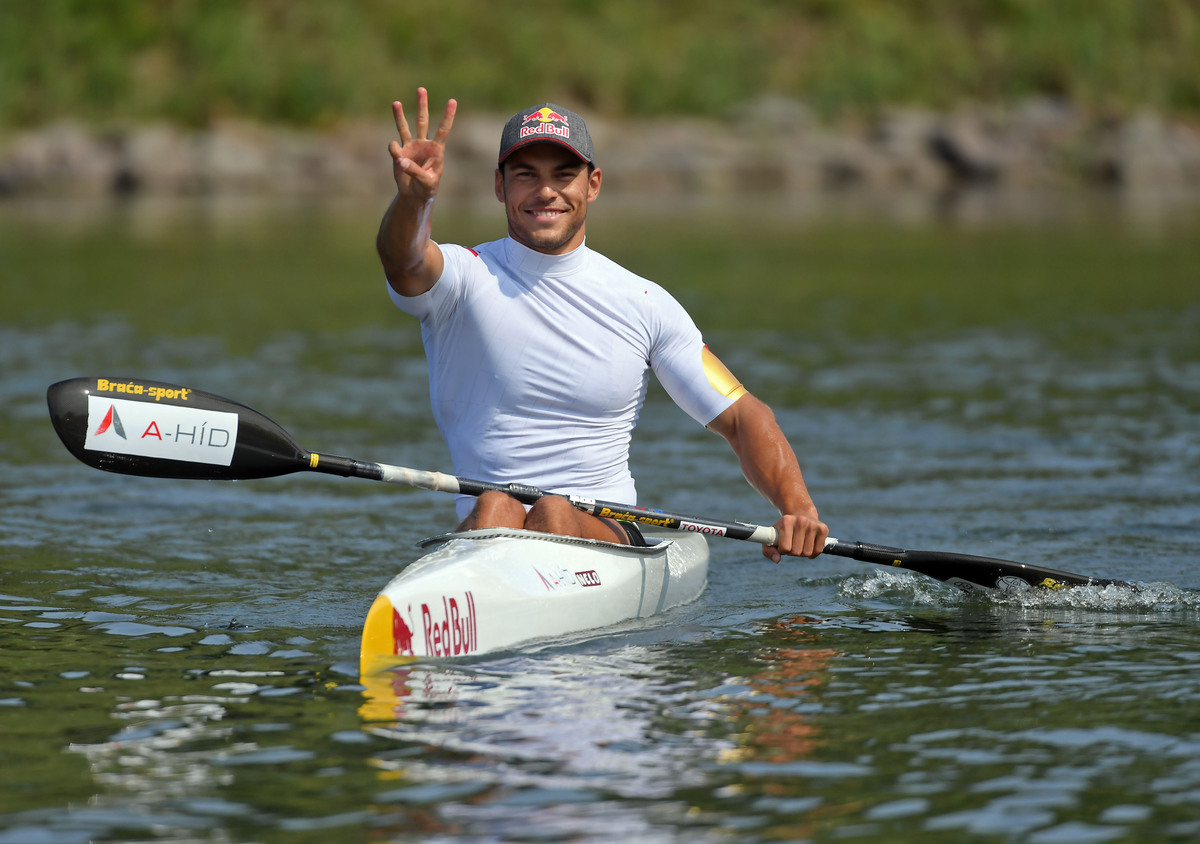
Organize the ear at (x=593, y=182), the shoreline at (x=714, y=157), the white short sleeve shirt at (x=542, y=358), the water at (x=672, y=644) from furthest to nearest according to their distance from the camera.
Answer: the shoreline at (x=714, y=157), the ear at (x=593, y=182), the white short sleeve shirt at (x=542, y=358), the water at (x=672, y=644)

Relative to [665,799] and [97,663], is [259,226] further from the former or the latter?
[665,799]

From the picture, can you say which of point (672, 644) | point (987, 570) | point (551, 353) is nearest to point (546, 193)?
point (551, 353)

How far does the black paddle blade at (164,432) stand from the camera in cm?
645

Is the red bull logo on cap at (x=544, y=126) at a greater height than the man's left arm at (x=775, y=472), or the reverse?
the red bull logo on cap at (x=544, y=126)

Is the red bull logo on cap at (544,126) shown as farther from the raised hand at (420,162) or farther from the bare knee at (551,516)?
the bare knee at (551,516)

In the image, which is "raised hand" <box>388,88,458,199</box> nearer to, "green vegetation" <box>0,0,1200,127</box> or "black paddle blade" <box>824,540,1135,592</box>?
"black paddle blade" <box>824,540,1135,592</box>

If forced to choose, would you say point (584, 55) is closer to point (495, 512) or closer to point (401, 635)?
point (495, 512)

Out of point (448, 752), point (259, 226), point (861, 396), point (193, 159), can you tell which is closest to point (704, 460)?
point (861, 396)

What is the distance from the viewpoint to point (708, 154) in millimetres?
44031

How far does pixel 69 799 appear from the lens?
465cm

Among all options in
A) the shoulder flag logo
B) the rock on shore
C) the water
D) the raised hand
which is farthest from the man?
the rock on shore

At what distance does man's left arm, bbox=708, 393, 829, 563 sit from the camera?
653 cm

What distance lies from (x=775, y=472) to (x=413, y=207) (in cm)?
187

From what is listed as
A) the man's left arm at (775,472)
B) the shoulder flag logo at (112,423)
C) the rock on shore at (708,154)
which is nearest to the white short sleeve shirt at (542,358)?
the man's left arm at (775,472)
